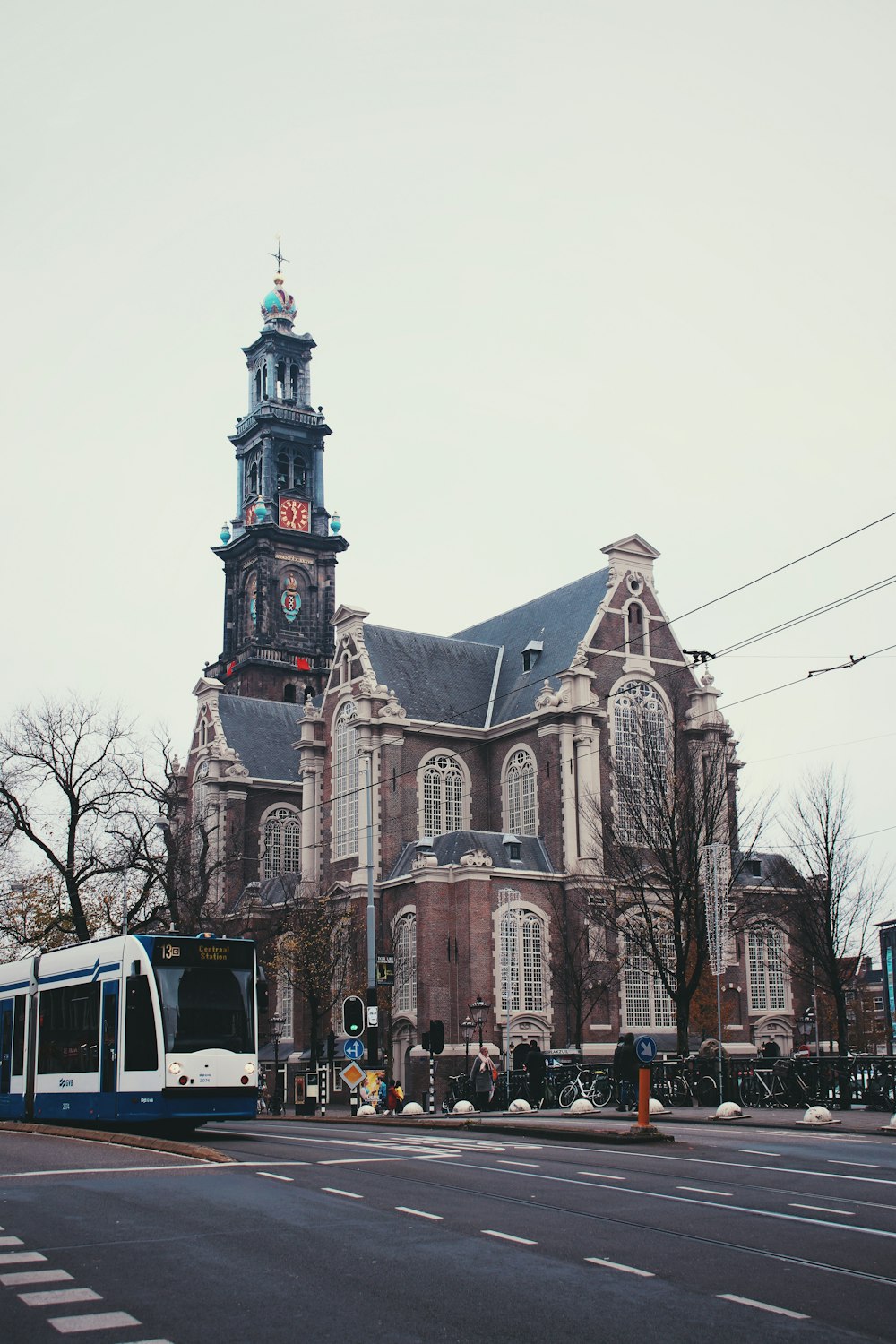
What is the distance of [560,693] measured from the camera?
188ft

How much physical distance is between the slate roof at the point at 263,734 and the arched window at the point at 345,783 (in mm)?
12303

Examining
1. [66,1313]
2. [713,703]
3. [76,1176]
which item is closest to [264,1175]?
[76,1176]

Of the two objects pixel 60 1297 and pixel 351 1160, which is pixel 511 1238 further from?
pixel 351 1160

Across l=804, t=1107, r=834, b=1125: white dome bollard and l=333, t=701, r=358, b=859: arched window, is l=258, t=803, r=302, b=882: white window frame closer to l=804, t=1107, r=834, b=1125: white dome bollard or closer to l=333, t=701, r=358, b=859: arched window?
l=333, t=701, r=358, b=859: arched window

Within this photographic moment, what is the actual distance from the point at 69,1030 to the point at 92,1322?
1809 centimetres

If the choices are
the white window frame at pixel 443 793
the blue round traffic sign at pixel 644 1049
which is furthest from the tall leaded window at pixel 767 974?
the blue round traffic sign at pixel 644 1049

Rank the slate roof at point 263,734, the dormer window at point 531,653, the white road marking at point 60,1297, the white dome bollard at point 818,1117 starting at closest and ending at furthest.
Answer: the white road marking at point 60,1297 → the white dome bollard at point 818,1117 → the dormer window at point 531,653 → the slate roof at point 263,734

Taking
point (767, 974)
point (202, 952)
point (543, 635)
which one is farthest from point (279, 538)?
point (202, 952)

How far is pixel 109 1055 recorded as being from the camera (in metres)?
23.2

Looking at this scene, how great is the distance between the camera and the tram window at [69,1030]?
24.1m

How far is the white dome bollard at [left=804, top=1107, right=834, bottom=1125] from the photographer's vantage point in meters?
24.6

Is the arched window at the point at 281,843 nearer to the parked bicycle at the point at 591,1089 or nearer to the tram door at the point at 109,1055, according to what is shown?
the parked bicycle at the point at 591,1089

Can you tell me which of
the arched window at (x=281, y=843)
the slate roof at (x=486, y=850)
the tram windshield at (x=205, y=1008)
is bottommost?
the tram windshield at (x=205, y=1008)

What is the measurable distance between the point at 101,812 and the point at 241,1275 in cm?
4313
